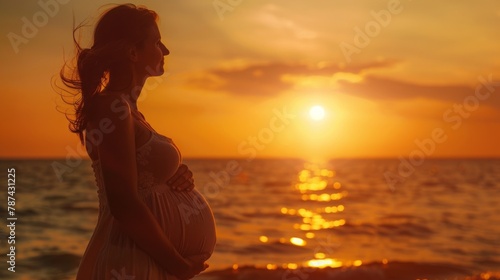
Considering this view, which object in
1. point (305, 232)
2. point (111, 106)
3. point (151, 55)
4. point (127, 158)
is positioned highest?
point (305, 232)

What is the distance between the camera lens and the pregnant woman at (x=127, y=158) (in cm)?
260

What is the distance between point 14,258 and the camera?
42.1 feet

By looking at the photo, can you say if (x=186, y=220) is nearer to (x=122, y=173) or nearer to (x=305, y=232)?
(x=122, y=173)

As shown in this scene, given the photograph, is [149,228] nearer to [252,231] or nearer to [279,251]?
[279,251]

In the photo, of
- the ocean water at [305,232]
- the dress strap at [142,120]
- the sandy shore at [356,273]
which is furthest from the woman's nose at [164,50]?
the ocean water at [305,232]

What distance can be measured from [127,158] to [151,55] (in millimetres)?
507

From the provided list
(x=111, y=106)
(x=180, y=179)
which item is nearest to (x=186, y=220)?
(x=180, y=179)

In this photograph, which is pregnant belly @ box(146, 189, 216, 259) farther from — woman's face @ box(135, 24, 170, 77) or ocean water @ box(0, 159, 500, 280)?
ocean water @ box(0, 159, 500, 280)

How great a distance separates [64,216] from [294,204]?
12601mm

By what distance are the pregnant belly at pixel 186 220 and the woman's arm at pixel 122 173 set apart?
16cm

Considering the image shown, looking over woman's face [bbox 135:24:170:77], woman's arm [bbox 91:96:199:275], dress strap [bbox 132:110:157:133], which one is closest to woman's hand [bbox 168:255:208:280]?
woman's arm [bbox 91:96:199:275]

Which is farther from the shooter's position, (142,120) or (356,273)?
(356,273)

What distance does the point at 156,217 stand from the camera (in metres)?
2.80

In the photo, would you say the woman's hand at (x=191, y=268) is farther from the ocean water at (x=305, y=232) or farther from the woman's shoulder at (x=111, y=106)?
the ocean water at (x=305, y=232)
